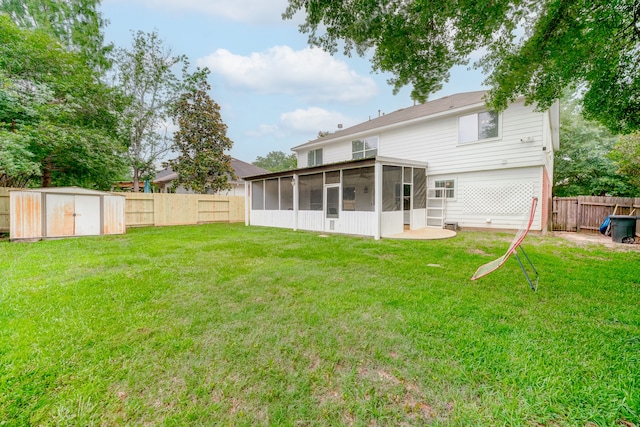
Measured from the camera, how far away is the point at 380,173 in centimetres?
809

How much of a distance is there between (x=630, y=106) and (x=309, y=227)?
8.99m

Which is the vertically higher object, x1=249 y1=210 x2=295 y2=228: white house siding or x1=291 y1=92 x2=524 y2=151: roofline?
x1=291 y1=92 x2=524 y2=151: roofline

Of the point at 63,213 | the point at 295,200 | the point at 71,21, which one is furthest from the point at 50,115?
the point at 295,200

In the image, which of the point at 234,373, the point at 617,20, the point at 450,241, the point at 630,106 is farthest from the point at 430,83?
the point at 234,373

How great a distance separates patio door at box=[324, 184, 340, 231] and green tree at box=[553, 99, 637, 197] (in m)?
14.7

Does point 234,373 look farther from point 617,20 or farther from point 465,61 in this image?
point 465,61

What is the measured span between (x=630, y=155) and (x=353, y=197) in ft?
37.5

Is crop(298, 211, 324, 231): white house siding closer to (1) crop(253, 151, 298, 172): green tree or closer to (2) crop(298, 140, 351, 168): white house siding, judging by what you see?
(2) crop(298, 140, 351, 168): white house siding

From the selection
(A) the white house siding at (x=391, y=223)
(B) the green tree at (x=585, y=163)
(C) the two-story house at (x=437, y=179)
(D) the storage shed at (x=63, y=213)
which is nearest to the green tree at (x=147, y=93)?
(D) the storage shed at (x=63, y=213)

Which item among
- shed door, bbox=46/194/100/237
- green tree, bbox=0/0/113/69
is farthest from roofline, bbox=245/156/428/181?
green tree, bbox=0/0/113/69

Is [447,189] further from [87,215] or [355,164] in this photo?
[87,215]

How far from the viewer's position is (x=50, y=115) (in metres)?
9.39

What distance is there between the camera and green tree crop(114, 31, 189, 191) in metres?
14.8

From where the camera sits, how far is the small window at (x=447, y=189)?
1021 cm
